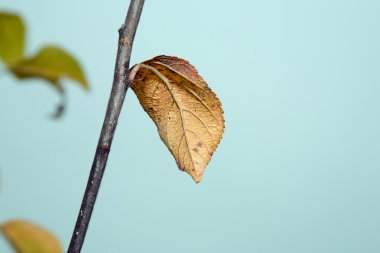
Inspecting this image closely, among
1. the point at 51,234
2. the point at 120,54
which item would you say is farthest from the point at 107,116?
the point at 51,234

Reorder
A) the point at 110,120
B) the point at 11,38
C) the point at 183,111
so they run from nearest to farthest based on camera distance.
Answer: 1. the point at 11,38
2. the point at 110,120
3. the point at 183,111

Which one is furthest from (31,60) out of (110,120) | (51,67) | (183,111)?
(183,111)

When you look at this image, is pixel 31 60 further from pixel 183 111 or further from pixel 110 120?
pixel 183 111

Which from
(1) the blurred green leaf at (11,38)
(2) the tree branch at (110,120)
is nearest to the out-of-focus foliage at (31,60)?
(1) the blurred green leaf at (11,38)

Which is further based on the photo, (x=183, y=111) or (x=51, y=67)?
(x=183, y=111)

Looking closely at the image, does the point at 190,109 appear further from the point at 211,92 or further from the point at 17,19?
the point at 17,19

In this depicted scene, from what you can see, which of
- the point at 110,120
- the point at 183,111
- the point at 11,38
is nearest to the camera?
the point at 11,38
